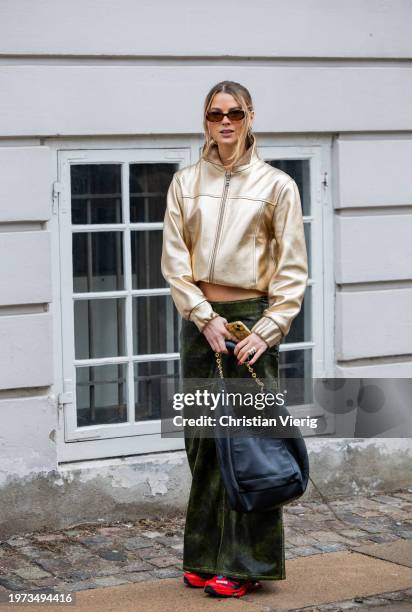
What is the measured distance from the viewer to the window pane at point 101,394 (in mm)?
6504

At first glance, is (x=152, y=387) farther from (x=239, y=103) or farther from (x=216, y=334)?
(x=239, y=103)

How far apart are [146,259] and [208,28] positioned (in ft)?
4.21

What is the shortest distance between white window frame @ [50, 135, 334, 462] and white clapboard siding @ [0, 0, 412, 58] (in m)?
0.49

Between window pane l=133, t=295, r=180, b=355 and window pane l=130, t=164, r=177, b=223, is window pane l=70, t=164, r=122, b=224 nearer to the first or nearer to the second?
window pane l=130, t=164, r=177, b=223

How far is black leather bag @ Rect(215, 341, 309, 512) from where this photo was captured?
4.76 m

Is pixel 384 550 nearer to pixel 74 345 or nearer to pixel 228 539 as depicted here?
pixel 228 539

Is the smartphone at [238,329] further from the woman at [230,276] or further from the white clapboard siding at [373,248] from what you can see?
the white clapboard siding at [373,248]

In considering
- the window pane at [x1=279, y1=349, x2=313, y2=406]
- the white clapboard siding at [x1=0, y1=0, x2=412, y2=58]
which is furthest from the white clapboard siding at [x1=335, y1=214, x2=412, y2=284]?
the white clapboard siding at [x1=0, y1=0, x2=412, y2=58]

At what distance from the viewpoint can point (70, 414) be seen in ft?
21.0

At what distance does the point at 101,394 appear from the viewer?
6562 mm

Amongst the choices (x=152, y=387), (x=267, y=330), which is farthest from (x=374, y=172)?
(x=267, y=330)

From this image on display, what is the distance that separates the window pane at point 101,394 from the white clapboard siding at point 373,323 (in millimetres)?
1288

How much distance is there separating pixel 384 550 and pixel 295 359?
1.50 metres

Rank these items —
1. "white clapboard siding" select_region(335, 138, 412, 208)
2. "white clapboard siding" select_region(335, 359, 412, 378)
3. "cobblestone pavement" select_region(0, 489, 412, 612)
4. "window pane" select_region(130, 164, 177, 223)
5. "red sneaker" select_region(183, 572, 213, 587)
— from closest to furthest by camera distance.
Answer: "red sneaker" select_region(183, 572, 213, 587) → "cobblestone pavement" select_region(0, 489, 412, 612) → "window pane" select_region(130, 164, 177, 223) → "white clapboard siding" select_region(335, 138, 412, 208) → "white clapboard siding" select_region(335, 359, 412, 378)
